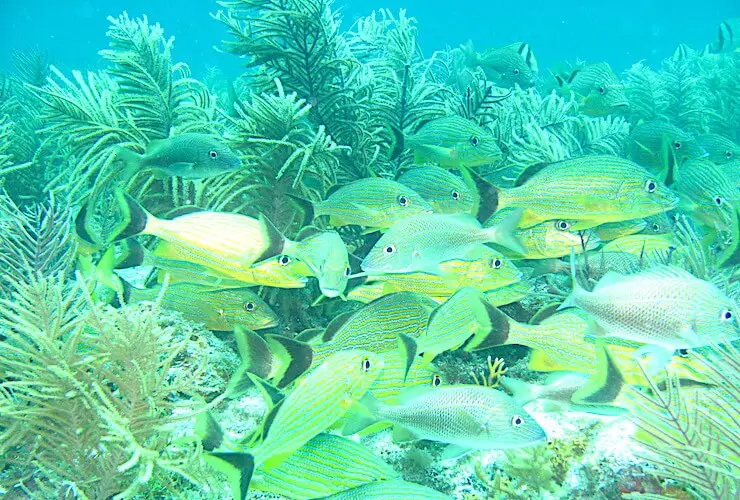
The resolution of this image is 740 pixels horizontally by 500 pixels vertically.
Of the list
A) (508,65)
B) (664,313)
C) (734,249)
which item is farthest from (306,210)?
(508,65)

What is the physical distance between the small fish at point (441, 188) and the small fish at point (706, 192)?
2192 millimetres

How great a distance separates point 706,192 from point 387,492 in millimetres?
4283

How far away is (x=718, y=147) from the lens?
266 inches

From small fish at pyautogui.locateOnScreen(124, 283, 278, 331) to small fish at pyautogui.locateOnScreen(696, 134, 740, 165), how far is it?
276 inches

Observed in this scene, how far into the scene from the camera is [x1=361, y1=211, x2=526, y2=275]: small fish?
2664mm

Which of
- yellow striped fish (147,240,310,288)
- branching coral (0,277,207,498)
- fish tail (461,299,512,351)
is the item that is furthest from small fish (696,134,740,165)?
branching coral (0,277,207,498)

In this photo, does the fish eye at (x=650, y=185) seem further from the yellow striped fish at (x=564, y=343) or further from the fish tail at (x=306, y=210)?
the fish tail at (x=306, y=210)

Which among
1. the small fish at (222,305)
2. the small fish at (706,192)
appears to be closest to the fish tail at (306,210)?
the small fish at (222,305)

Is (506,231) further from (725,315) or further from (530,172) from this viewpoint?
(725,315)

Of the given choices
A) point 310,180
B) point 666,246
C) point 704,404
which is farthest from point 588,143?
point 704,404

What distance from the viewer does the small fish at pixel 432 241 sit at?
2.66 m

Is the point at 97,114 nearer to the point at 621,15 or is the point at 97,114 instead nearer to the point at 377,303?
the point at 377,303

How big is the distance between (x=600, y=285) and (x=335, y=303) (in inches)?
93.2

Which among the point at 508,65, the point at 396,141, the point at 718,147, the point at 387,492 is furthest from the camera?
the point at 508,65
